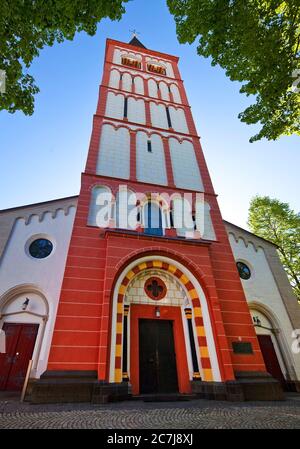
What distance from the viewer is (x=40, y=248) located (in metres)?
10.0

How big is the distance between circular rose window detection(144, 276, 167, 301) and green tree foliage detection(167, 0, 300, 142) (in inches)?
249

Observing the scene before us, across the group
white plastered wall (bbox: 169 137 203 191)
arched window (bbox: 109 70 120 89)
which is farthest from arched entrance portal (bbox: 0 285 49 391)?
arched window (bbox: 109 70 120 89)

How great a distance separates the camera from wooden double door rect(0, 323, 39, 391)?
7910mm

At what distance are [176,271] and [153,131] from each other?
28.3 ft

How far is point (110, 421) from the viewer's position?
12.3 ft

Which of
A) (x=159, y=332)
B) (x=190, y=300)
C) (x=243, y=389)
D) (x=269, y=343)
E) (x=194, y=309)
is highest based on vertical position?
(x=190, y=300)

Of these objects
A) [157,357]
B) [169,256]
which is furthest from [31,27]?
[157,357]

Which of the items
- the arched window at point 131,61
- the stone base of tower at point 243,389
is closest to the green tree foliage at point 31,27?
the stone base of tower at point 243,389

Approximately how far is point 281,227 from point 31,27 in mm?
17673

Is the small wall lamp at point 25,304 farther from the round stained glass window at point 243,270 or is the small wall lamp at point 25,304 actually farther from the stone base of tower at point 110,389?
the round stained glass window at point 243,270

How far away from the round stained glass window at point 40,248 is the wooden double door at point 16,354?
275 cm

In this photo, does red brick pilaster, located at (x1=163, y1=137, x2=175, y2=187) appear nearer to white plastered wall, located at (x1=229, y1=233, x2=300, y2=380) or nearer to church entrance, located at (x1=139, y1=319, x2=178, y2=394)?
white plastered wall, located at (x1=229, y1=233, x2=300, y2=380)

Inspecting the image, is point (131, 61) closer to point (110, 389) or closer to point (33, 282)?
point (33, 282)

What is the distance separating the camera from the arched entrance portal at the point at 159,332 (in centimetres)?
695
